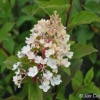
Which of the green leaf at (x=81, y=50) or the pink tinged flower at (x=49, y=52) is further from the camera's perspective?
the green leaf at (x=81, y=50)

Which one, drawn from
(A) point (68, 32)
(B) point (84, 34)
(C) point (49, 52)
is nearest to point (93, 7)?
(B) point (84, 34)

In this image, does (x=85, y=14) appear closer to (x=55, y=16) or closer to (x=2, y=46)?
(x=55, y=16)

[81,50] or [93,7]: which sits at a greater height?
[93,7]

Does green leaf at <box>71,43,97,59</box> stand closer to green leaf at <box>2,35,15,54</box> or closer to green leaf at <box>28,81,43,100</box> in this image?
green leaf at <box>28,81,43,100</box>

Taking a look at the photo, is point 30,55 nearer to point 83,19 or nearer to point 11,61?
point 11,61

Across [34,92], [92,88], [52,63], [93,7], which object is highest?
[93,7]

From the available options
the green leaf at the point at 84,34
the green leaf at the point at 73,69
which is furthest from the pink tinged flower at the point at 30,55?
the green leaf at the point at 84,34

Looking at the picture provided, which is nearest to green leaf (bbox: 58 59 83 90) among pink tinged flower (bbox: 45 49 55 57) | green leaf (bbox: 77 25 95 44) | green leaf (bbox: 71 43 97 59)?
green leaf (bbox: 71 43 97 59)

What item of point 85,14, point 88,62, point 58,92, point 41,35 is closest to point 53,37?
point 41,35

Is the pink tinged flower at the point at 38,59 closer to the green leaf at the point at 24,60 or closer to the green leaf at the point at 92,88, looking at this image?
the green leaf at the point at 24,60
